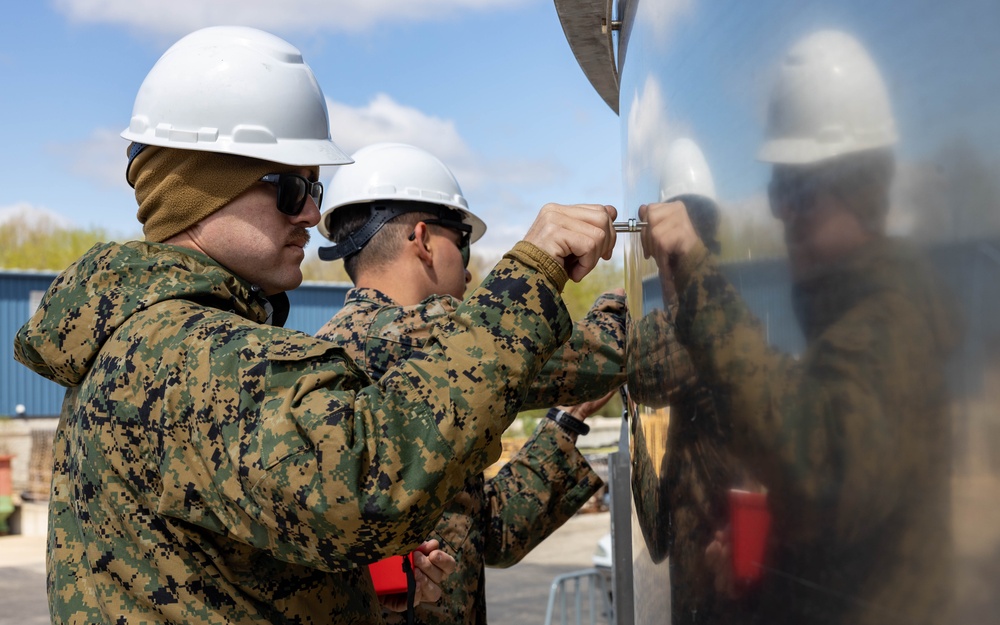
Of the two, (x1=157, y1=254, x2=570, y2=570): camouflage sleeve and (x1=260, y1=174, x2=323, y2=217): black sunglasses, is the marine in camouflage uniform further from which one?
(x1=260, y1=174, x2=323, y2=217): black sunglasses

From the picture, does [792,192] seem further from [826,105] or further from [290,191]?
[290,191]

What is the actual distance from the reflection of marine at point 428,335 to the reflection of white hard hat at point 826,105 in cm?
128

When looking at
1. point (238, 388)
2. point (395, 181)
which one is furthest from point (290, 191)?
point (395, 181)

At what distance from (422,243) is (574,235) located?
147 centimetres

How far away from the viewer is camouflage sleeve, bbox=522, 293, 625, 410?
7.22 feet

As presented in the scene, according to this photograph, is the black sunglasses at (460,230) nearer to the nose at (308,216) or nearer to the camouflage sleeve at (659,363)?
the nose at (308,216)

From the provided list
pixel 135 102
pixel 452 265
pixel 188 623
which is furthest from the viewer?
pixel 452 265

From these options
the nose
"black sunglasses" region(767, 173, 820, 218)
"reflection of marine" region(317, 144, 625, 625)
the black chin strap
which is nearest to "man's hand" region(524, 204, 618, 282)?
the nose

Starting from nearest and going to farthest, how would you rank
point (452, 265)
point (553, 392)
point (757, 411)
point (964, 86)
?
point (964, 86) < point (757, 411) < point (553, 392) < point (452, 265)

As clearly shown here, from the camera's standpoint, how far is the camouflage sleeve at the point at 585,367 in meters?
2.20

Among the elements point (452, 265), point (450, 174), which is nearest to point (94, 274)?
point (452, 265)

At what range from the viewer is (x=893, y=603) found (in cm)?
69

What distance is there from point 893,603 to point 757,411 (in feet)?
0.72

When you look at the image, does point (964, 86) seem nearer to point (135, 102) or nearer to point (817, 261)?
point (817, 261)
